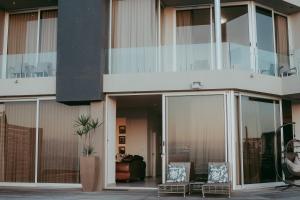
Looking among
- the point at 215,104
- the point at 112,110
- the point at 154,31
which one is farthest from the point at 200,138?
the point at 154,31

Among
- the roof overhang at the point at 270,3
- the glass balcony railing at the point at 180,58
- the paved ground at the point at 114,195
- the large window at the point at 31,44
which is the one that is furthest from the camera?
the roof overhang at the point at 270,3

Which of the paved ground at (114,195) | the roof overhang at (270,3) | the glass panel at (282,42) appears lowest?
the paved ground at (114,195)

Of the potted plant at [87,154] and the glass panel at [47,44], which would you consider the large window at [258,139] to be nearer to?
the potted plant at [87,154]

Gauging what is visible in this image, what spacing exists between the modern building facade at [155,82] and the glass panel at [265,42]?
3cm

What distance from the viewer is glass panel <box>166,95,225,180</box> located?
39.4ft

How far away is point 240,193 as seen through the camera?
11242 mm

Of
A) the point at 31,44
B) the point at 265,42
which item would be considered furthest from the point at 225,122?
→ the point at 31,44

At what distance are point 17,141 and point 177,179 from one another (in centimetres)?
516

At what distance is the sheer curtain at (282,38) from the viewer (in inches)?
567

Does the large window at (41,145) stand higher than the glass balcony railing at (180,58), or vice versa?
the glass balcony railing at (180,58)

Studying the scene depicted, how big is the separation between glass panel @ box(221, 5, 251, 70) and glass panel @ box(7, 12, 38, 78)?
6051 millimetres

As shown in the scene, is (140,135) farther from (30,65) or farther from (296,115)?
(296,115)

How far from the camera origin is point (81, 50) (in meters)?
12.7

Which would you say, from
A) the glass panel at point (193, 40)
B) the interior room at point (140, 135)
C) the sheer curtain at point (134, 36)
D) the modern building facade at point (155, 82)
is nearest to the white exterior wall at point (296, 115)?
the modern building facade at point (155, 82)
